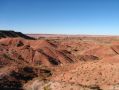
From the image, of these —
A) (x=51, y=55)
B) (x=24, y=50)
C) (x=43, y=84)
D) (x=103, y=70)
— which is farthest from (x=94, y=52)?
(x=43, y=84)

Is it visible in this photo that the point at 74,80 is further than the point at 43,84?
Yes

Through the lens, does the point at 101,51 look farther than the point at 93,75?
Yes

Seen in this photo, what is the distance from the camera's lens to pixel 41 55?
174 ft

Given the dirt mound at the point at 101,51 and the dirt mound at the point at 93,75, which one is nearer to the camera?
the dirt mound at the point at 93,75

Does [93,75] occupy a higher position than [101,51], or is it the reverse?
[93,75]

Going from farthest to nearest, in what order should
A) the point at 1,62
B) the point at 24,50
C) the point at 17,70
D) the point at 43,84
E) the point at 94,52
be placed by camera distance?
the point at 94,52 → the point at 24,50 → the point at 1,62 → the point at 17,70 → the point at 43,84

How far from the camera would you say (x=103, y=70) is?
32.4 metres

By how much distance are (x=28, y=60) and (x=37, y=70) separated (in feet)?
49.3

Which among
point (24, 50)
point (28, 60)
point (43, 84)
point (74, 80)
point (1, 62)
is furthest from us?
point (24, 50)

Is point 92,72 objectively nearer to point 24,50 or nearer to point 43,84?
point 43,84

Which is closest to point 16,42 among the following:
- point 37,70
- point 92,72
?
point 37,70

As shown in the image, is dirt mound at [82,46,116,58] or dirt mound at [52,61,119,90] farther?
dirt mound at [82,46,116,58]

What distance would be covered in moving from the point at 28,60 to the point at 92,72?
2358 centimetres

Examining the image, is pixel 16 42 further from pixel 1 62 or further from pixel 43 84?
pixel 43 84
